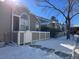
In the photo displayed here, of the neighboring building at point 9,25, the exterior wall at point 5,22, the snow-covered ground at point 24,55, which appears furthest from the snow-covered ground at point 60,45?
the exterior wall at point 5,22

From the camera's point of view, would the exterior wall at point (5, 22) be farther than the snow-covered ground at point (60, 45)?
Yes

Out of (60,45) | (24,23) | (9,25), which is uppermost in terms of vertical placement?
(24,23)

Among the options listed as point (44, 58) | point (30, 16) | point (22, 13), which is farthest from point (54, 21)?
point (44, 58)

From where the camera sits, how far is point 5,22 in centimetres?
1781

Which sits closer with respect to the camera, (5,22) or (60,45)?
(5,22)

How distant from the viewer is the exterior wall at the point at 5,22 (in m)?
17.0

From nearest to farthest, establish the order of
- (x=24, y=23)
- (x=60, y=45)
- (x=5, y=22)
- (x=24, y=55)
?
(x=24, y=55)
(x=5, y=22)
(x=60, y=45)
(x=24, y=23)

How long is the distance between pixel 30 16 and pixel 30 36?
7068 mm

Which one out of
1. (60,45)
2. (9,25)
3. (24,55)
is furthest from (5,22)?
(24,55)

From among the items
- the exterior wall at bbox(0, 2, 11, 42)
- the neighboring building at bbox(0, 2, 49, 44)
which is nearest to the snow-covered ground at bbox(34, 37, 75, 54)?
the neighboring building at bbox(0, 2, 49, 44)

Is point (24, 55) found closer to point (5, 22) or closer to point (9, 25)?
point (5, 22)

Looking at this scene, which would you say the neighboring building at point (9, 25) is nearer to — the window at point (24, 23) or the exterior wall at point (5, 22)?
the exterior wall at point (5, 22)

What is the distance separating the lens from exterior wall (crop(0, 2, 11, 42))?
17033mm

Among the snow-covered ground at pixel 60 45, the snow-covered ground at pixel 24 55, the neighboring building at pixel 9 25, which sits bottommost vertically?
the snow-covered ground at pixel 60 45
